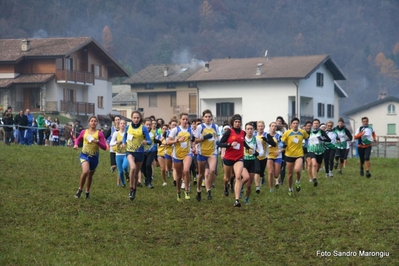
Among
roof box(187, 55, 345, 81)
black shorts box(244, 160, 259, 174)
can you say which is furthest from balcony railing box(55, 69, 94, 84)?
black shorts box(244, 160, 259, 174)

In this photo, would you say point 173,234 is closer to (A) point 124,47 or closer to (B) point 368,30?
(A) point 124,47

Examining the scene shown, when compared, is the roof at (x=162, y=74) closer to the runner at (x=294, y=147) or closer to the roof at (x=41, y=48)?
the roof at (x=41, y=48)

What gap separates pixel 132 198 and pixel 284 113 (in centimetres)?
5768

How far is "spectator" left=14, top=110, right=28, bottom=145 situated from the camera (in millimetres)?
41156

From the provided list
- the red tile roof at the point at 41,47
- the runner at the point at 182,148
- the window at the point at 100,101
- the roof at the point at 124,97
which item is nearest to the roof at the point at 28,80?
the red tile roof at the point at 41,47

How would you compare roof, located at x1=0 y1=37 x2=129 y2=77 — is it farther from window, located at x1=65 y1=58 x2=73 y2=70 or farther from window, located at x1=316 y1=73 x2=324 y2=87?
window, located at x1=316 y1=73 x2=324 y2=87

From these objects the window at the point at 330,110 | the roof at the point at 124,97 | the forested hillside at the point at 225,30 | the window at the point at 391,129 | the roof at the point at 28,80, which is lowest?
the window at the point at 391,129

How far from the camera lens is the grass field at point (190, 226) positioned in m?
14.0

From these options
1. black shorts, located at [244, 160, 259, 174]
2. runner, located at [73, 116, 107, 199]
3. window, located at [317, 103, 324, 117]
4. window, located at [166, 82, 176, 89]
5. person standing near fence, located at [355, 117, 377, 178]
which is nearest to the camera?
runner, located at [73, 116, 107, 199]

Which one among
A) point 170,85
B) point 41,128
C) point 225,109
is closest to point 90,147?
point 41,128

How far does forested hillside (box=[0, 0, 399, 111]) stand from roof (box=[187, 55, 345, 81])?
1800 inches

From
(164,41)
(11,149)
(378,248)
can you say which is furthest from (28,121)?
(164,41)

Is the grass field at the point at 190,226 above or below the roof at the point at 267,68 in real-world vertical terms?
below

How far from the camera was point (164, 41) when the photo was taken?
15062 cm
